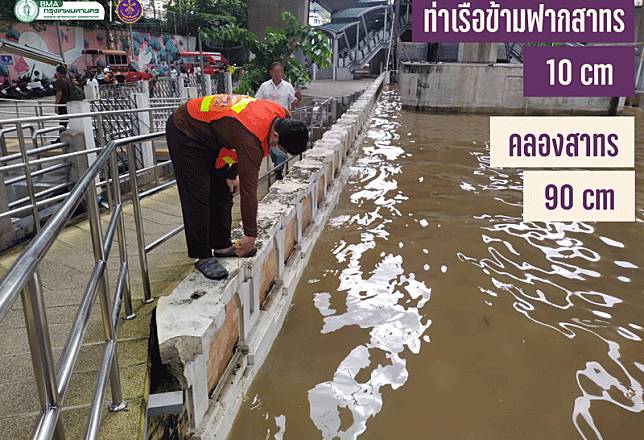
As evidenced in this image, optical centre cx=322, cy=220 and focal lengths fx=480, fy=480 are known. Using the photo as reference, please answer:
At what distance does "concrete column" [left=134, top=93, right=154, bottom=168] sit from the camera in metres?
8.05

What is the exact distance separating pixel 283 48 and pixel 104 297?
1252 centimetres

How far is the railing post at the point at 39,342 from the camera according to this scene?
112cm

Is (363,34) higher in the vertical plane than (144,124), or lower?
higher

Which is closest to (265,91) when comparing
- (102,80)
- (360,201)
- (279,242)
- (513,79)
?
(360,201)

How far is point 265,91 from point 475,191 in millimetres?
3584

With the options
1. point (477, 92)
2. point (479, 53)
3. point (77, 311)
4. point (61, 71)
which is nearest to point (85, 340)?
point (77, 311)

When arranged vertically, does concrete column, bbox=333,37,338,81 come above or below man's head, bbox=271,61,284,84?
above

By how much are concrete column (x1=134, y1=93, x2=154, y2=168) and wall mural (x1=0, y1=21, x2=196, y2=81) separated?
56.2 feet

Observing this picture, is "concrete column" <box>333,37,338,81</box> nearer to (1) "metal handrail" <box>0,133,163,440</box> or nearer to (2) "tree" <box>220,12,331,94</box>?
(2) "tree" <box>220,12,331,94</box>

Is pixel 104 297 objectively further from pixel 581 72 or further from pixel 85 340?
pixel 581 72

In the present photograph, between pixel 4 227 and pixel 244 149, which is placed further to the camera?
pixel 4 227

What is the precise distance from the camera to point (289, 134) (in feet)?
9.28

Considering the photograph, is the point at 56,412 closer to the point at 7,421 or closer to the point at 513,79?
the point at 7,421

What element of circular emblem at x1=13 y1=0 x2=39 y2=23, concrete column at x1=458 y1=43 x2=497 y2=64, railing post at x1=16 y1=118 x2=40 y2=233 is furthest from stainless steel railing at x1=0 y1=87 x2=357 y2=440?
circular emblem at x1=13 y1=0 x2=39 y2=23
